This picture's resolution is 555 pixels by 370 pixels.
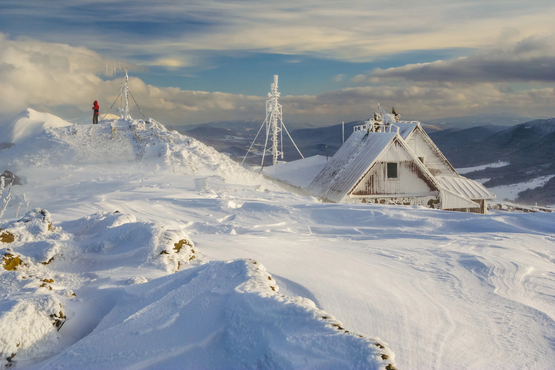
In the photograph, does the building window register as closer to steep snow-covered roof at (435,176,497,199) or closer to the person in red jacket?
steep snow-covered roof at (435,176,497,199)

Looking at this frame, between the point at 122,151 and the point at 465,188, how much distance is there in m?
17.8

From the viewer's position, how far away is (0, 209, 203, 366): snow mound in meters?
3.73

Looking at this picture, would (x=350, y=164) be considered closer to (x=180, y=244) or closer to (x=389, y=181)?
(x=389, y=181)

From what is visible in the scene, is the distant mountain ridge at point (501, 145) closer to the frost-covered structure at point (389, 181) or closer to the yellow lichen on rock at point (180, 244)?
the frost-covered structure at point (389, 181)

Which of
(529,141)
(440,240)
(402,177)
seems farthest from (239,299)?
(529,141)

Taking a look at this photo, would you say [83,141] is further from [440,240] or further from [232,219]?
[440,240]

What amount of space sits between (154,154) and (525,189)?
1962 inches

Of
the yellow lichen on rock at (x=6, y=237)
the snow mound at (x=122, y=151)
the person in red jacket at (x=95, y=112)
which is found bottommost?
the yellow lichen on rock at (x=6, y=237)

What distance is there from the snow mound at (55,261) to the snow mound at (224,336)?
43cm

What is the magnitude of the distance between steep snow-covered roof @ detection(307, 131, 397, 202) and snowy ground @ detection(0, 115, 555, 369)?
20.1 feet

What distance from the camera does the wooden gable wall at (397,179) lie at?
54.8ft

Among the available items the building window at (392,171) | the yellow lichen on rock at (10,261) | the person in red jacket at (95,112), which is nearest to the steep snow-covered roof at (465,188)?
the building window at (392,171)

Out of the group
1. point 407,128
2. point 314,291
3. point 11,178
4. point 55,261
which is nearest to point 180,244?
point 55,261

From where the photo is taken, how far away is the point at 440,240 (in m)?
8.55
